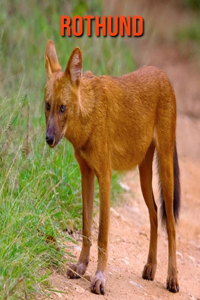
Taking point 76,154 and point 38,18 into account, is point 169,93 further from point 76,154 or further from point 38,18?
point 38,18

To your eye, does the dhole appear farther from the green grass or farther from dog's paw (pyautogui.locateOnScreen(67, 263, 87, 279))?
the green grass

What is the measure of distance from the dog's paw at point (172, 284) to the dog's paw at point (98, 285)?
93cm

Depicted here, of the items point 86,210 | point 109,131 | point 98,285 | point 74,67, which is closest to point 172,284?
point 98,285

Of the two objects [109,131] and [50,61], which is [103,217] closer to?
[109,131]

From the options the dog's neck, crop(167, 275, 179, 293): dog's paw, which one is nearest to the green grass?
the dog's neck

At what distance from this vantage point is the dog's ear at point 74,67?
185 inches

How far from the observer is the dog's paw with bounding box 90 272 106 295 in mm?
4742

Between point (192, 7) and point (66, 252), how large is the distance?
15.5 meters

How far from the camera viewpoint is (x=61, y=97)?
15.1 ft

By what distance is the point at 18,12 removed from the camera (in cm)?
962

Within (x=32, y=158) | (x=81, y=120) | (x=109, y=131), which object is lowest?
(x=32, y=158)

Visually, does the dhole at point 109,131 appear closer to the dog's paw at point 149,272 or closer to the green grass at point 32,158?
the dog's paw at point 149,272

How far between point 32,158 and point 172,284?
1.93m

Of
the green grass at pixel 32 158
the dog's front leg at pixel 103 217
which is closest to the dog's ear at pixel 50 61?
the green grass at pixel 32 158
